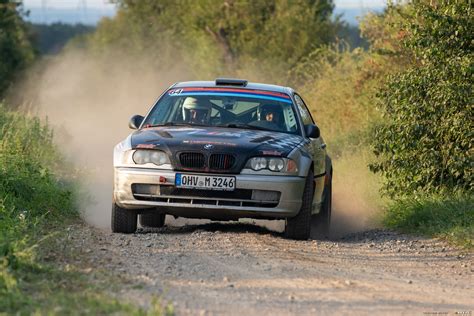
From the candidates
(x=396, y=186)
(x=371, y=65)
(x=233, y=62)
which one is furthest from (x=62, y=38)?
(x=396, y=186)

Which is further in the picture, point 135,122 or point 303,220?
point 135,122

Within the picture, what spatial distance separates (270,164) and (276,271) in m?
2.31

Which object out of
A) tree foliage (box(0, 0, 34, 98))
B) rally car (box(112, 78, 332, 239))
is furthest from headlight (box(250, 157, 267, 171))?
tree foliage (box(0, 0, 34, 98))

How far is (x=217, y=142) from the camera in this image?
438 inches

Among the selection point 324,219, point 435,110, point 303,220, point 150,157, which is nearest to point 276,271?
point 303,220

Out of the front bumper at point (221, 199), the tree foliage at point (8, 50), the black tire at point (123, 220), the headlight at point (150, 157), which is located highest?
the headlight at point (150, 157)

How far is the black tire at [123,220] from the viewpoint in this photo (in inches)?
451

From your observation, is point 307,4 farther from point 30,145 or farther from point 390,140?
point 390,140

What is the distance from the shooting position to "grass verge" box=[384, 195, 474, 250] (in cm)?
1193

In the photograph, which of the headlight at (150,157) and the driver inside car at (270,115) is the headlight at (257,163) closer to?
the headlight at (150,157)

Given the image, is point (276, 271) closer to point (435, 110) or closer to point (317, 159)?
point (317, 159)

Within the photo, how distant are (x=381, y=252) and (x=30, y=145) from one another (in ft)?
31.5

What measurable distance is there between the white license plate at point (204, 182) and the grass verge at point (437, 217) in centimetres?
236

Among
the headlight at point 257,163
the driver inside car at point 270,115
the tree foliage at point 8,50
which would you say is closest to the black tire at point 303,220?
the headlight at point 257,163
